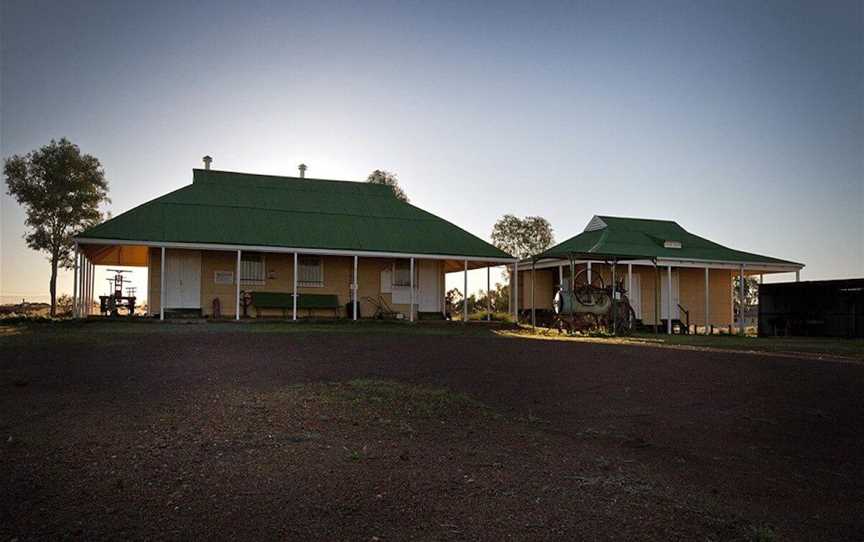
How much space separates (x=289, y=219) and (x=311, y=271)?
2.14 m

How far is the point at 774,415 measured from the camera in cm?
920

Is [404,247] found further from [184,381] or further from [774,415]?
[774,415]

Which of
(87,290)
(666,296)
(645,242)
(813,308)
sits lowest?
(813,308)

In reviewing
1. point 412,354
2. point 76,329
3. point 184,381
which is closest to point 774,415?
point 412,354

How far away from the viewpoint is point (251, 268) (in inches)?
1013

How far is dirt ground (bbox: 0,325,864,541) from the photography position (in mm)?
5516

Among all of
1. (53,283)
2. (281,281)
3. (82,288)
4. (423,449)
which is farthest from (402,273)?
(423,449)

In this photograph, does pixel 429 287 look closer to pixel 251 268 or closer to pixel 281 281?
pixel 281 281

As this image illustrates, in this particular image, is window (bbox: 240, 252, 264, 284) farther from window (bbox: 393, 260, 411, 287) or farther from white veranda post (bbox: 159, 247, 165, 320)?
window (bbox: 393, 260, 411, 287)

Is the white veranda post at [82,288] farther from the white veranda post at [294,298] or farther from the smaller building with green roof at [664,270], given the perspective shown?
the smaller building with green roof at [664,270]

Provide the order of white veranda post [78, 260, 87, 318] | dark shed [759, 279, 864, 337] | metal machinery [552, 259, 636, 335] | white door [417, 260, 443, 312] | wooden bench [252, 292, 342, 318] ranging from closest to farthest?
metal machinery [552, 259, 636, 335] → white veranda post [78, 260, 87, 318] → wooden bench [252, 292, 342, 318] → dark shed [759, 279, 864, 337] → white door [417, 260, 443, 312]

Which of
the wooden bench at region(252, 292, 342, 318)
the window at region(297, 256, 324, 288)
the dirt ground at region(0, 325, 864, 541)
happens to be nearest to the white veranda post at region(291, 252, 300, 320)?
the wooden bench at region(252, 292, 342, 318)

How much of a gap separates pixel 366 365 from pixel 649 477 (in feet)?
20.4

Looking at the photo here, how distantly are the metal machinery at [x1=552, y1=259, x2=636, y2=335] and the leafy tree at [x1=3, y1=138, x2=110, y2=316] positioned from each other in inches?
969
